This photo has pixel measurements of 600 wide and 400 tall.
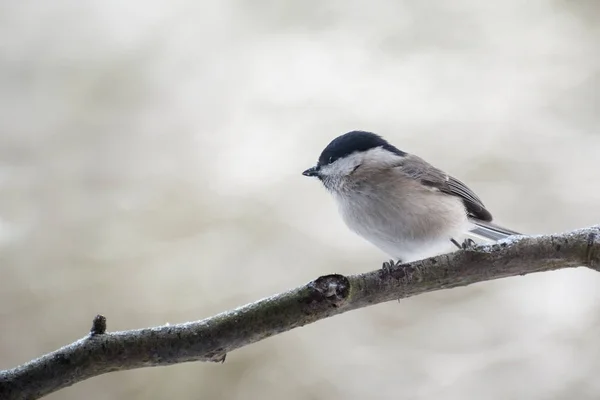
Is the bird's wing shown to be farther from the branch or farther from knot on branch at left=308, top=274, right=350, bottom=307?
knot on branch at left=308, top=274, right=350, bottom=307

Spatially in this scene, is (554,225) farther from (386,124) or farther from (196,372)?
(196,372)

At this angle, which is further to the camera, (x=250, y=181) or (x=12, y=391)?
(x=250, y=181)

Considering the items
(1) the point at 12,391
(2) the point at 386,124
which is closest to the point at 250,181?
(2) the point at 386,124

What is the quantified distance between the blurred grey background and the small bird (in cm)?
81

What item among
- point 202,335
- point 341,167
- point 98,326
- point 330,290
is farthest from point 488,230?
point 98,326

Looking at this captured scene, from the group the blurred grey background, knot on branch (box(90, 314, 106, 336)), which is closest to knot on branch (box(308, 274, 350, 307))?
knot on branch (box(90, 314, 106, 336))

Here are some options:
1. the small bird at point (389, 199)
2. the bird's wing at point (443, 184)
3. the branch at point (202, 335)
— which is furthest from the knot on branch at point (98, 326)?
the bird's wing at point (443, 184)

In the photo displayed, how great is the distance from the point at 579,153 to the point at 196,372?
1.70 m

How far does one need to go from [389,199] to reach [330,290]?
18.9 inches

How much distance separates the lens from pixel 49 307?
2289 millimetres

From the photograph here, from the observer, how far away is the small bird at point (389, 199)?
158 centimetres

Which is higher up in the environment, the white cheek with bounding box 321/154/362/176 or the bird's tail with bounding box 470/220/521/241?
the white cheek with bounding box 321/154/362/176

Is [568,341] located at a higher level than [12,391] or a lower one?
higher

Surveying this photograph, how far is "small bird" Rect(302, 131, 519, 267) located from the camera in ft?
5.19
